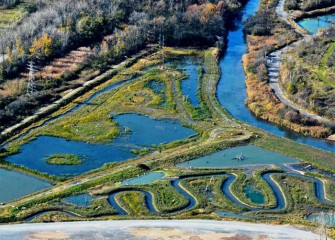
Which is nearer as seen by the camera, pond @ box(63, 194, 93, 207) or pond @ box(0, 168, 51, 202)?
pond @ box(63, 194, 93, 207)

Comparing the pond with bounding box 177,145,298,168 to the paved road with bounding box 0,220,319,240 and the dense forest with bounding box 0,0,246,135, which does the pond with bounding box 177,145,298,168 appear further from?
the dense forest with bounding box 0,0,246,135

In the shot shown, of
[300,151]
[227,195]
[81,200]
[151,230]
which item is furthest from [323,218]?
[81,200]

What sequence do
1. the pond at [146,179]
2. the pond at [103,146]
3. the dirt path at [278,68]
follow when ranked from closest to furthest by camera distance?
the pond at [146,179] → the pond at [103,146] → the dirt path at [278,68]

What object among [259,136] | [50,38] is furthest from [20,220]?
[50,38]

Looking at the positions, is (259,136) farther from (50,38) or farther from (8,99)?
(50,38)

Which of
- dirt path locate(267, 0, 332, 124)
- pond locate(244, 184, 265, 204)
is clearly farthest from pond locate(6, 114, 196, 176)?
dirt path locate(267, 0, 332, 124)

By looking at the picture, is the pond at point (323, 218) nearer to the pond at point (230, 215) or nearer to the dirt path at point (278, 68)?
the pond at point (230, 215)

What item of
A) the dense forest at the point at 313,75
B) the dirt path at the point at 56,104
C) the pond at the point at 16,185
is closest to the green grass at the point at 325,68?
the dense forest at the point at 313,75
